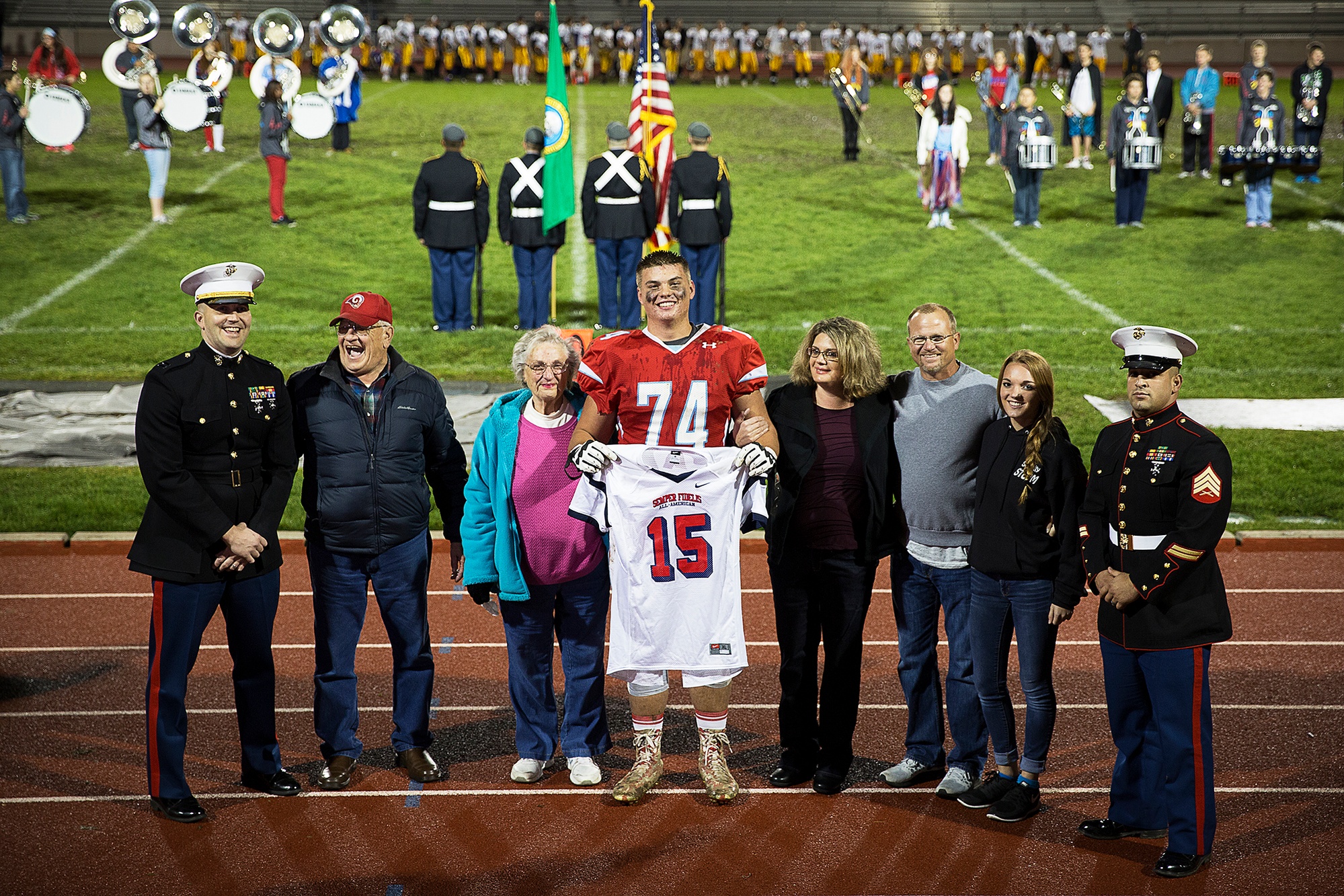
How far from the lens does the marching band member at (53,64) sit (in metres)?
25.5

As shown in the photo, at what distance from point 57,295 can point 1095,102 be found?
62.7 feet

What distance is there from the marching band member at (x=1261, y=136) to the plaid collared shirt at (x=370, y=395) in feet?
60.3

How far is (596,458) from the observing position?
563 centimetres

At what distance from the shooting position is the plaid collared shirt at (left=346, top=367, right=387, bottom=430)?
20.1ft

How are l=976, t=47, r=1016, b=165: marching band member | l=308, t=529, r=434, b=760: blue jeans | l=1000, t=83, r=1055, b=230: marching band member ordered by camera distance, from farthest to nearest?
l=976, t=47, r=1016, b=165: marching band member < l=1000, t=83, r=1055, b=230: marching band member < l=308, t=529, r=434, b=760: blue jeans

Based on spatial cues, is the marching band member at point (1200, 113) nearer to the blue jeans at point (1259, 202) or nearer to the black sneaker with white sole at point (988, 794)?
the blue jeans at point (1259, 202)

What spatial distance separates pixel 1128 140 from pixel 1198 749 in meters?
16.8

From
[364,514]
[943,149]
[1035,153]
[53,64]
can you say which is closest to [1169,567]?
[364,514]

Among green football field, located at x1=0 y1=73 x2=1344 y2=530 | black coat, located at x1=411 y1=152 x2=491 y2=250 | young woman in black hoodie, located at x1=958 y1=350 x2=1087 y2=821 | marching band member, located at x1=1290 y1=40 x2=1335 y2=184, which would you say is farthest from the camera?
marching band member, located at x1=1290 y1=40 x2=1335 y2=184

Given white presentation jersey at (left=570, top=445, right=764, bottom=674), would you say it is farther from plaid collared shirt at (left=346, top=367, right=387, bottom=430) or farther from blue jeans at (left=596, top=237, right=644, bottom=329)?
blue jeans at (left=596, top=237, right=644, bottom=329)

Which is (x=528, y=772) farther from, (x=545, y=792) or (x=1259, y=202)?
(x=1259, y=202)

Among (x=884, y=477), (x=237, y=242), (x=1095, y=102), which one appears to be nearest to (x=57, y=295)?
(x=237, y=242)

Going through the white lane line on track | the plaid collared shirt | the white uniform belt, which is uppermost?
the plaid collared shirt

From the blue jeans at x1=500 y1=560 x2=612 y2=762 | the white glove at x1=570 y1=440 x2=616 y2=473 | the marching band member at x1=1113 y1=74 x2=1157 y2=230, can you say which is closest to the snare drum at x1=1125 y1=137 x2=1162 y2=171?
the marching band member at x1=1113 y1=74 x2=1157 y2=230
